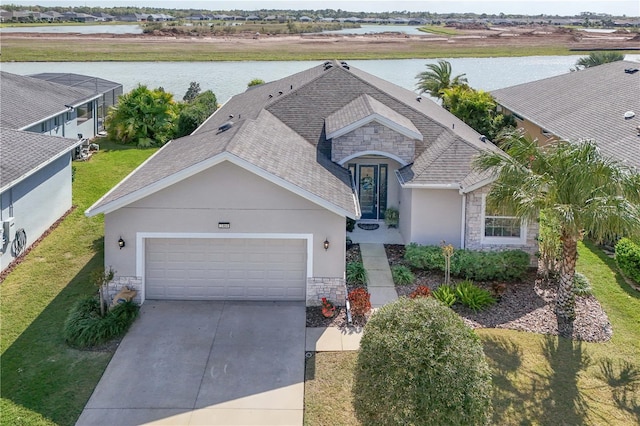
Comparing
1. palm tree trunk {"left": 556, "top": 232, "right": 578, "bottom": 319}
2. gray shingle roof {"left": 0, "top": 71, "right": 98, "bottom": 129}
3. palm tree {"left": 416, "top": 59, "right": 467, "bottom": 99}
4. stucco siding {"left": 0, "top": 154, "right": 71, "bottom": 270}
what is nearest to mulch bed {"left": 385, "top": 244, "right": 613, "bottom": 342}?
palm tree trunk {"left": 556, "top": 232, "right": 578, "bottom": 319}

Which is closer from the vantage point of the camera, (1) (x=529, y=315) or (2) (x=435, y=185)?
(1) (x=529, y=315)

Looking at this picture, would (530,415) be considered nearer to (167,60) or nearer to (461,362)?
(461,362)

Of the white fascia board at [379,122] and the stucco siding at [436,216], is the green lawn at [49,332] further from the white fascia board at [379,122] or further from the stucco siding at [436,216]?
the stucco siding at [436,216]

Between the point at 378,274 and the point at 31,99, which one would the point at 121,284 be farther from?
the point at 31,99

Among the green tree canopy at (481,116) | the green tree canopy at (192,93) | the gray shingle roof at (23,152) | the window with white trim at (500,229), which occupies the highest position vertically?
the green tree canopy at (192,93)

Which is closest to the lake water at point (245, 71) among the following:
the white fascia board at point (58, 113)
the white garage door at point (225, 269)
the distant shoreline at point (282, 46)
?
the distant shoreline at point (282, 46)

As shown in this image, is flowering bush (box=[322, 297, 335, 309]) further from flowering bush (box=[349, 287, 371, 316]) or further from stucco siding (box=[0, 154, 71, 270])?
stucco siding (box=[0, 154, 71, 270])

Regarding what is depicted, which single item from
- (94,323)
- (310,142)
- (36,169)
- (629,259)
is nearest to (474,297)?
(629,259)

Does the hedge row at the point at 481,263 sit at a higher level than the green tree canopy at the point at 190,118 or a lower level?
lower
